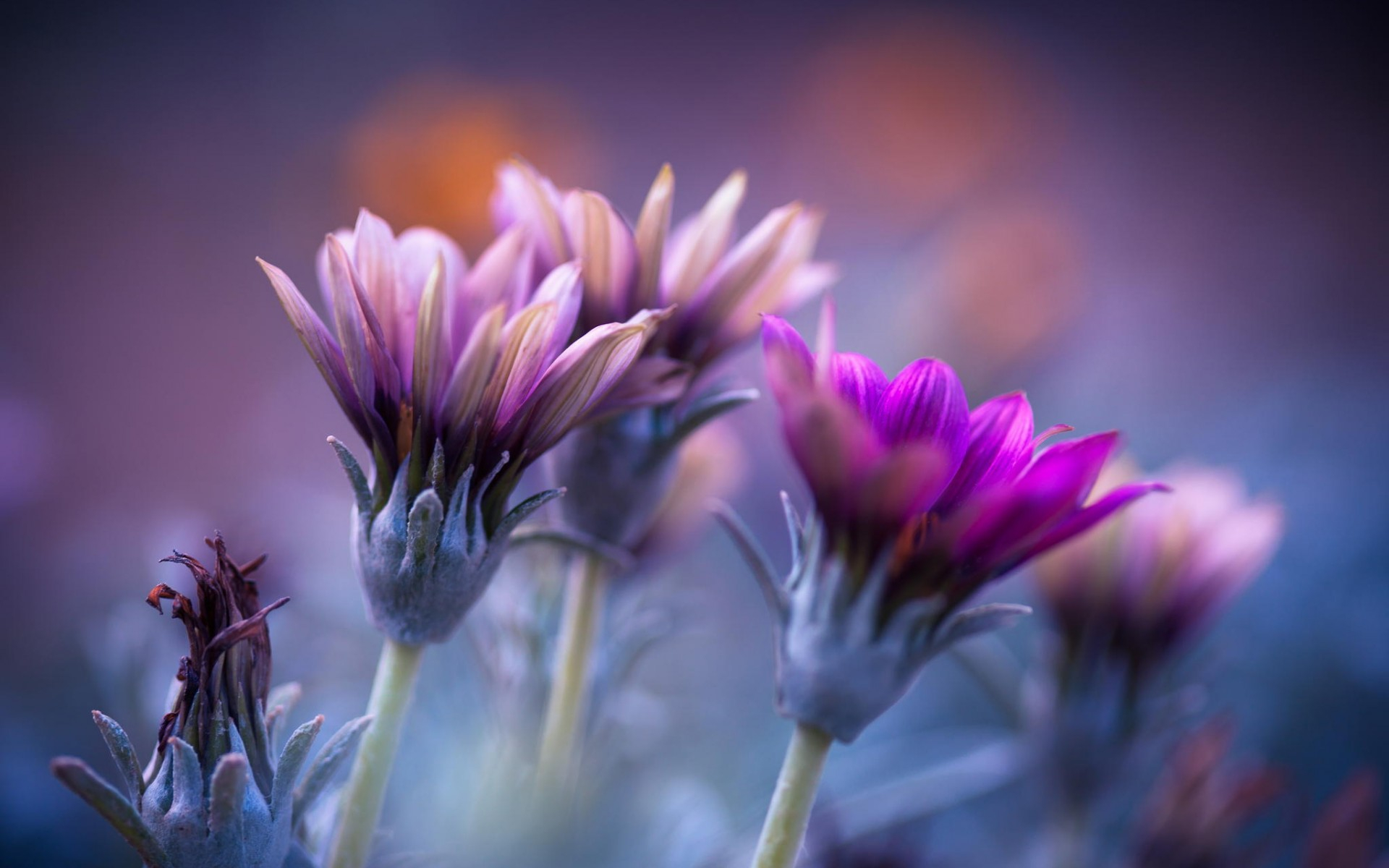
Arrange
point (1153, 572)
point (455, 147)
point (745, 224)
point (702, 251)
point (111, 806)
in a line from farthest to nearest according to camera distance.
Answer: point (745, 224) → point (455, 147) → point (1153, 572) → point (702, 251) → point (111, 806)

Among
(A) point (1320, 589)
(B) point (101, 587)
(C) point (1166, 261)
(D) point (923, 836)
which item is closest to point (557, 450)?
(D) point (923, 836)

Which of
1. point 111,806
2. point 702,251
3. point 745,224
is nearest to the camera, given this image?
point 111,806

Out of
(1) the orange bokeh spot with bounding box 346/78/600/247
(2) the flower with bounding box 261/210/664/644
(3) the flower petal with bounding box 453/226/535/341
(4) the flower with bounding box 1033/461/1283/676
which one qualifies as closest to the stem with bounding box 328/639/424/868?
(2) the flower with bounding box 261/210/664/644

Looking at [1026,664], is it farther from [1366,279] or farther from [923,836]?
[1366,279]

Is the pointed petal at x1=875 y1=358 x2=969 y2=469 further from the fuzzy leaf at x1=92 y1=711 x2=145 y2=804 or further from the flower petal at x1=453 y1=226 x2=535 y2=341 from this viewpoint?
the fuzzy leaf at x1=92 y1=711 x2=145 y2=804

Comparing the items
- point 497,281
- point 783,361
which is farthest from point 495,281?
point 783,361

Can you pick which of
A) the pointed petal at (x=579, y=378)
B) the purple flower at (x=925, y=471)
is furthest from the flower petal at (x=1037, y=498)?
the pointed petal at (x=579, y=378)

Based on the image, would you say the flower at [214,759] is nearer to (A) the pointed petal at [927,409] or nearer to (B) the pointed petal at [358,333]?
(B) the pointed petal at [358,333]

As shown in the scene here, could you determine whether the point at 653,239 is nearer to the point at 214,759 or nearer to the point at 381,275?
the point at 381,275
